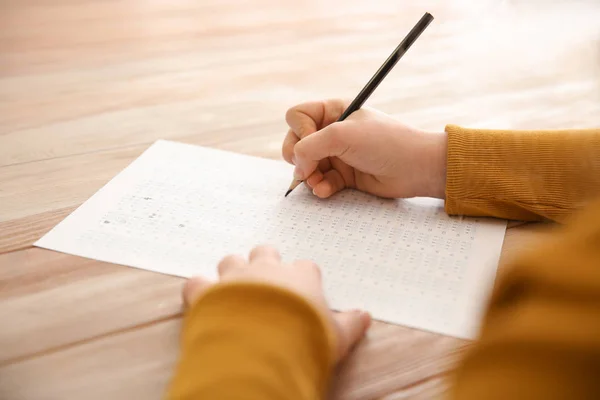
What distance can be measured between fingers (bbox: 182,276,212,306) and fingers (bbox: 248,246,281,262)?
0.16 feet

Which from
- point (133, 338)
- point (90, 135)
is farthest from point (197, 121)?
point (133, 338)

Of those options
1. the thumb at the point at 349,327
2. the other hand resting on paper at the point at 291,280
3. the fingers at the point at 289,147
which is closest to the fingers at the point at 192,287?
the other hand resting on paper at the point at 291,280

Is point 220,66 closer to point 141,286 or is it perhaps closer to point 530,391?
point 141,286

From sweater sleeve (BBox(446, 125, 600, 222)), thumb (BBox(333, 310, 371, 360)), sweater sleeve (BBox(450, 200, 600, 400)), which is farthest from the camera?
sweater sleeve (BBox(446, 125, 600, 222))

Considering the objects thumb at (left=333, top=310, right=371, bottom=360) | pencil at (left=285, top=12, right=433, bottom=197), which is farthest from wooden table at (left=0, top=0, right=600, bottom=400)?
pencil at (left=285, top=12, right=433, bottom=197)

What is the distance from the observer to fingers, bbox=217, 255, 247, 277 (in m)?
0.58

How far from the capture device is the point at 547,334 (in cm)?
34

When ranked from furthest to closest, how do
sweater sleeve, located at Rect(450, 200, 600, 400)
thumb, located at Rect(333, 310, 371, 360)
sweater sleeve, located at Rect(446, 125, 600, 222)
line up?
sweater sleeve, located at Rect(446, 125, 600, 222)
thumb, located at Rect(333, 310, 371, 360)
sweater sleeve, located at Rect(450, 200, 600, 400)

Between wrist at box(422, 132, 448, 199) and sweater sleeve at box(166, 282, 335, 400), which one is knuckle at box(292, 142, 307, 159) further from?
sweater sleeve at box(166, 282, 335, 400)

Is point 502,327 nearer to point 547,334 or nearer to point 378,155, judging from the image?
point 547,334

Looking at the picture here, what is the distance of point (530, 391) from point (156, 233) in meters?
0.43

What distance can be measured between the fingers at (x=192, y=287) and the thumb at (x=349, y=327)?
12 cm

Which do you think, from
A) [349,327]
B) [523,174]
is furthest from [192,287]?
[523,174]

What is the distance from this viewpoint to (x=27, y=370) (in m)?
0.51
